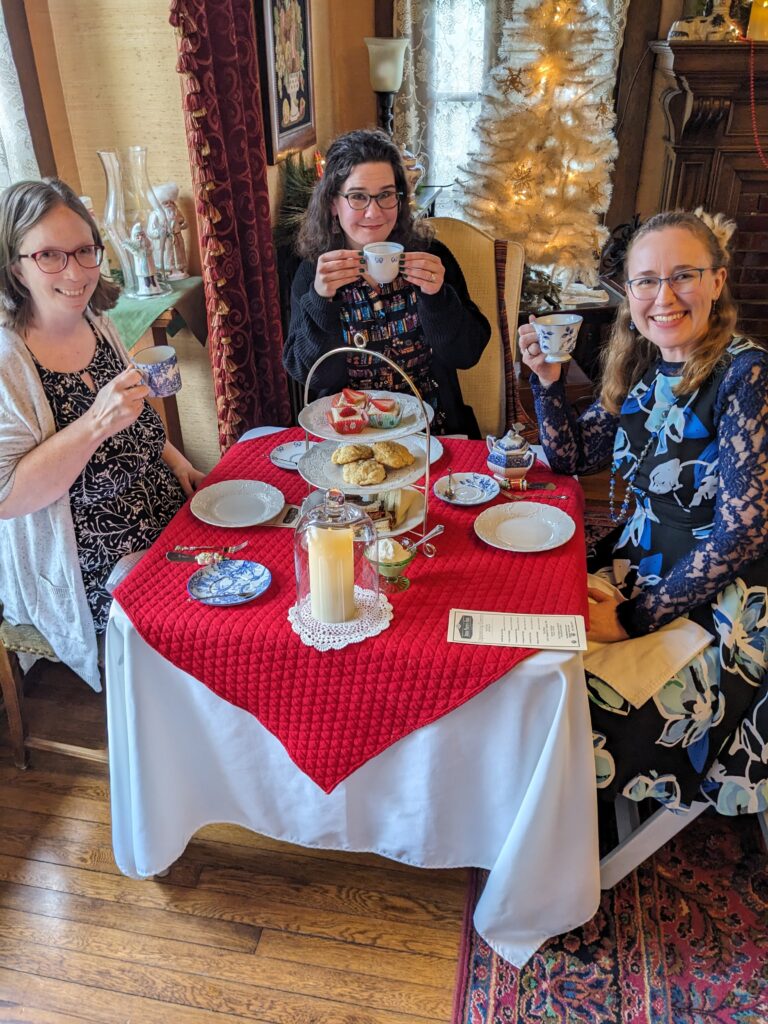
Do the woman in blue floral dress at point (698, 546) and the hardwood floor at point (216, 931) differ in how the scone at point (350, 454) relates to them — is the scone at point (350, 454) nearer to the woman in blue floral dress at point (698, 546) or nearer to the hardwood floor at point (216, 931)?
the woman in blue floral dress at point (698, 546)

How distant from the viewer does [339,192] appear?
204 centimetres

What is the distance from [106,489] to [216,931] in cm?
97

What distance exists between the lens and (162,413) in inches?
110

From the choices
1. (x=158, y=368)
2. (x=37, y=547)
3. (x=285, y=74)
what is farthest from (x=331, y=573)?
(x=285, y=74)

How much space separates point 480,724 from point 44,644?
3.45ft

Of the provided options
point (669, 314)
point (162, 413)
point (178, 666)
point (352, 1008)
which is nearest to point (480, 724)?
point (178, 666)

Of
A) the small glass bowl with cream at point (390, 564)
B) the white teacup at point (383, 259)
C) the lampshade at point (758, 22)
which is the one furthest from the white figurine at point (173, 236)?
the lampshade at point (758, 22)

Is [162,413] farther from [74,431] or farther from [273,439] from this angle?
[74,431]

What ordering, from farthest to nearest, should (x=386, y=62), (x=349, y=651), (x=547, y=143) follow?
(x=386, y=62)
(x=547, y=143)
(x=349, y=651)

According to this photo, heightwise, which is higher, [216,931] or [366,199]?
[366,199]

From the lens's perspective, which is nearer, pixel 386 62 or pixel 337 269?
pixel 337 269

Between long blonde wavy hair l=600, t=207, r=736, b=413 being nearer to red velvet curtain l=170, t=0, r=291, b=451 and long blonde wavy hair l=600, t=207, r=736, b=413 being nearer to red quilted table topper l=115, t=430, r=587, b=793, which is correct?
red quilted table topper l=115, t=430, r=587, b=793

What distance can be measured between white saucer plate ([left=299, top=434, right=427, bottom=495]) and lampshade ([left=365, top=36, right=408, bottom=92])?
2516mm

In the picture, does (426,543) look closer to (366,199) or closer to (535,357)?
(535,357)
